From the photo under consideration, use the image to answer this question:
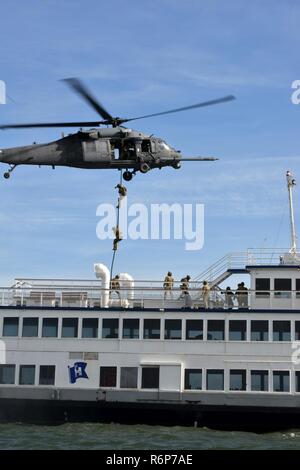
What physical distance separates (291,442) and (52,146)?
611 inches

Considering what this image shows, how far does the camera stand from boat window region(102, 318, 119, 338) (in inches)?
1399

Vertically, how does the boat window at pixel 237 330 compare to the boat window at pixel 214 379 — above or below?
above

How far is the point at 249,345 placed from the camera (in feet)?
114

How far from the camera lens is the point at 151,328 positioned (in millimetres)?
35438

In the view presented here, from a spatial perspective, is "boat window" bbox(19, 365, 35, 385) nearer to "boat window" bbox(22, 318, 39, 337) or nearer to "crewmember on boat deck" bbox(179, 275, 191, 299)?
"boat window" bbox(22, 318, 39, 337)

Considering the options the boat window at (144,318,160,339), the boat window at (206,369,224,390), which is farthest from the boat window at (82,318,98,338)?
the boat window at (206,369,224,390)

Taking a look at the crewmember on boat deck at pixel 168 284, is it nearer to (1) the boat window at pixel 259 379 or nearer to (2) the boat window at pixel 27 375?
(1) the boat window at pixel 259 379

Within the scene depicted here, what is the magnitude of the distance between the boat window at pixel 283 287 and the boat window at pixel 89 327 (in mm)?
7616

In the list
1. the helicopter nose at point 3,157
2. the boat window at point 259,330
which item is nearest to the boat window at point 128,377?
the boat window at point 259,330

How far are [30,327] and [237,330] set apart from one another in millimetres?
8505

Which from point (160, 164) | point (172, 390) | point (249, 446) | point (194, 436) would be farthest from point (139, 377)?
point (160, 164)

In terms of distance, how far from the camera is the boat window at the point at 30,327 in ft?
118

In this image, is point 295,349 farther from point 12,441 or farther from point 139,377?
point 12,441

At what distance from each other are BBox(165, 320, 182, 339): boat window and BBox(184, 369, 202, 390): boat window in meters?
1.50
